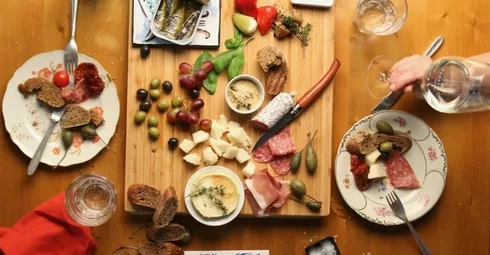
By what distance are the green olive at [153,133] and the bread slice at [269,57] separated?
1.04 ft

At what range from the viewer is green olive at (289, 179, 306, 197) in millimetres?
1726

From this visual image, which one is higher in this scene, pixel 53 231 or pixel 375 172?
pixel 375 172

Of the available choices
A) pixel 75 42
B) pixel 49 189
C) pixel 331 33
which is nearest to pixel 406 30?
pixel 331 33

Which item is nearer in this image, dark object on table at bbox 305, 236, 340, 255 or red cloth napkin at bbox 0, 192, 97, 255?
red cloth napkin at bbox 0, 192, 97, 255

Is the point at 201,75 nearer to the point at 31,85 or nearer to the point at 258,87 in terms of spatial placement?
the point at 258,87

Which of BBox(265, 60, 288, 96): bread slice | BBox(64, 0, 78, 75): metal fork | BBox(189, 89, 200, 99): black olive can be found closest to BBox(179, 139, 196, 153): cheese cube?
BBox(189, 89, 200, 99): black olive

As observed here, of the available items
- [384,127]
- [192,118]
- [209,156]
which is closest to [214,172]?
[209,156]

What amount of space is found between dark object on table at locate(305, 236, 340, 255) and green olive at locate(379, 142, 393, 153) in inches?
10.7

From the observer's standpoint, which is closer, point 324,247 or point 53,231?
point 53,231

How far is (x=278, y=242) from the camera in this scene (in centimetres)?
179

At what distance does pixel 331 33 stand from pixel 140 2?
50 centimetres

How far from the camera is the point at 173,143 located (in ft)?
5.64

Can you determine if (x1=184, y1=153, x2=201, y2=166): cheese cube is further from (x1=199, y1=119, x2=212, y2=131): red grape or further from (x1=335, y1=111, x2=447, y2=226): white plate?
(x1=335, y1=111, x2=447, y2=226): white plate

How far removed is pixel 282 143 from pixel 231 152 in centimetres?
13
